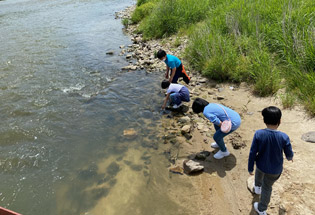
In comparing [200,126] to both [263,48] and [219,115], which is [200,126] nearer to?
[219,115]

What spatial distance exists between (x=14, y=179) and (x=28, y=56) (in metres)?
8.33

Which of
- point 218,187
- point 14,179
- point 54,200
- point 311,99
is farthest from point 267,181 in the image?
point 14,179

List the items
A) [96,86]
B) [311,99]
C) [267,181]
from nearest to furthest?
[267,181]
[311,99]
[96,86]

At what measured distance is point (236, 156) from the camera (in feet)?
13.0

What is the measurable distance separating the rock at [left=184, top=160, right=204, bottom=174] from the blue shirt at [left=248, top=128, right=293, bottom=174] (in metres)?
1.25

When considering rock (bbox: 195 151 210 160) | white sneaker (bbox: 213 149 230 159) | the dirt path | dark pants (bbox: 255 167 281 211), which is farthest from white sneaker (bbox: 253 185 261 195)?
rock (bbox: 195 151 210 160)

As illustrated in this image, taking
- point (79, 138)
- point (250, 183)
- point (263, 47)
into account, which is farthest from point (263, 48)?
point (79, 138)

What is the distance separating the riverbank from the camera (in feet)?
10.1

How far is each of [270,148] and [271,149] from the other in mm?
17

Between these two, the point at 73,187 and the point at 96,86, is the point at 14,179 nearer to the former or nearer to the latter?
the point at 73,187

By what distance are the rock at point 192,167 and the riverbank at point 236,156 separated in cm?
Result: 11

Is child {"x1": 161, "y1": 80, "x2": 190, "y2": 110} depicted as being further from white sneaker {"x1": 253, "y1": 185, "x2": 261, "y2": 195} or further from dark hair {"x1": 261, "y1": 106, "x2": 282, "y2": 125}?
dark hair {"x1": 261, "y1": 106, "x2": 282, "y2": 125}

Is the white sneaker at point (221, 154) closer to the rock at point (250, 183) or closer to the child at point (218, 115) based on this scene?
the child at point (218, 115)

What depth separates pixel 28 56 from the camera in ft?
34.1
